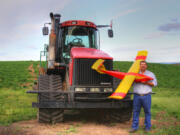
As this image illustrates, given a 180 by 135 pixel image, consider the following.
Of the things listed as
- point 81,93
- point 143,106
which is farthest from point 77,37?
point 143,106

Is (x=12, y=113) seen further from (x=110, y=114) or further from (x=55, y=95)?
(x=110, y=114)

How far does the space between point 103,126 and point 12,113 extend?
3235 millimetres

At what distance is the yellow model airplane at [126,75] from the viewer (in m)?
5.97

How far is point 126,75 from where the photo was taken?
639 centimetres

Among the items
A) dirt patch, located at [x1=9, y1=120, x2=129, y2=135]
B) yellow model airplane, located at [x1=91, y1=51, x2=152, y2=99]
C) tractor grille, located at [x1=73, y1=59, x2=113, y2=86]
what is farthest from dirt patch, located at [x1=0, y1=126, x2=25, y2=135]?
yellow model airplane, located at [x1=91, y1=51, x2=152, y2=99]

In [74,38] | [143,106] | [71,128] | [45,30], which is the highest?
[45,30]

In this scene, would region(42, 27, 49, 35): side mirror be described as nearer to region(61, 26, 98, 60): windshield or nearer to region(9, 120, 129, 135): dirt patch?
region(61, 26, 98, 60): windshield

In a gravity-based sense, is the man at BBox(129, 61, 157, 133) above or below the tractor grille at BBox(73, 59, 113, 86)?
below

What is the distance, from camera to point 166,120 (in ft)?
25.9

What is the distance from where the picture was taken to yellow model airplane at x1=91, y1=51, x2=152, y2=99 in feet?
19.6

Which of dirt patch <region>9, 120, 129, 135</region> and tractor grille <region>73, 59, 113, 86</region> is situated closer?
dirt patch <region>9, 120, 129, 135</region>

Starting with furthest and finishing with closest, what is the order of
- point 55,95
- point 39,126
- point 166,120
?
point 166,120, point 55,95, point 39,126

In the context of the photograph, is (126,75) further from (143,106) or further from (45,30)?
(45,30)

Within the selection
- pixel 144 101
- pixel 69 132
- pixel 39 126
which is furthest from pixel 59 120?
pixel 144 101
